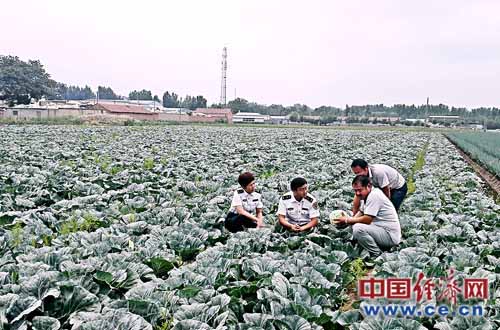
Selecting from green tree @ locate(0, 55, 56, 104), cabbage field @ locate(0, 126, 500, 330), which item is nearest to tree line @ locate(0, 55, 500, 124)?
green tree @ locate(0, 55, 56, 104)

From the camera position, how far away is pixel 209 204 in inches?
321

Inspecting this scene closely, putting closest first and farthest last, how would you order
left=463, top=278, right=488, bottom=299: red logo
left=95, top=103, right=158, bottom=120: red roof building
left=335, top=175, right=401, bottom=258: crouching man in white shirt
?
left=463, top=278, right=488, bottom=299: red logo, left=335, top=175, right=401, bottom=258: crouching man in white shirt, left=95, top=103, right=158, bottom=120: red roof building

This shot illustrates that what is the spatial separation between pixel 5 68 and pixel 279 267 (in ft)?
249

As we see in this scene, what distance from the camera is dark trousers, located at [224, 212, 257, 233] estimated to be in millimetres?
6809

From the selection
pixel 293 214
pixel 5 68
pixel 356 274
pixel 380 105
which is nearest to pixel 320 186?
pixel 293 214

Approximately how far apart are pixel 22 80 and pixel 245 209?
73.2 meters

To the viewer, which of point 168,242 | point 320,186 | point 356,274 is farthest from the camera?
point 320,186

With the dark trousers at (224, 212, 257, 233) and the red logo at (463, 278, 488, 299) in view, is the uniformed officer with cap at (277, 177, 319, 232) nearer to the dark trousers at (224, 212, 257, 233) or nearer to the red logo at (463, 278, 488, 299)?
the dark trousers at (224, 212, 257, 233)

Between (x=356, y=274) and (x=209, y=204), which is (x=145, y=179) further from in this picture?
(x=356, y=274)

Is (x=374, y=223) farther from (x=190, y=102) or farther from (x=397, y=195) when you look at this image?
(x=190, y=102)

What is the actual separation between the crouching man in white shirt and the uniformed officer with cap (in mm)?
640

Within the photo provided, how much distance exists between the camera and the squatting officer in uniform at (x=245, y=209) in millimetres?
6801

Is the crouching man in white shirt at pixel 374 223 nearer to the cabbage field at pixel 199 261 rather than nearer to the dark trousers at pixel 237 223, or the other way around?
the cabbage field at pixel 199 261

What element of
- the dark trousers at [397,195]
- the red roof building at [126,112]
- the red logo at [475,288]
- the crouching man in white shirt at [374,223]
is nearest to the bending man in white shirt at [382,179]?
the dark trousers at [397,195]
